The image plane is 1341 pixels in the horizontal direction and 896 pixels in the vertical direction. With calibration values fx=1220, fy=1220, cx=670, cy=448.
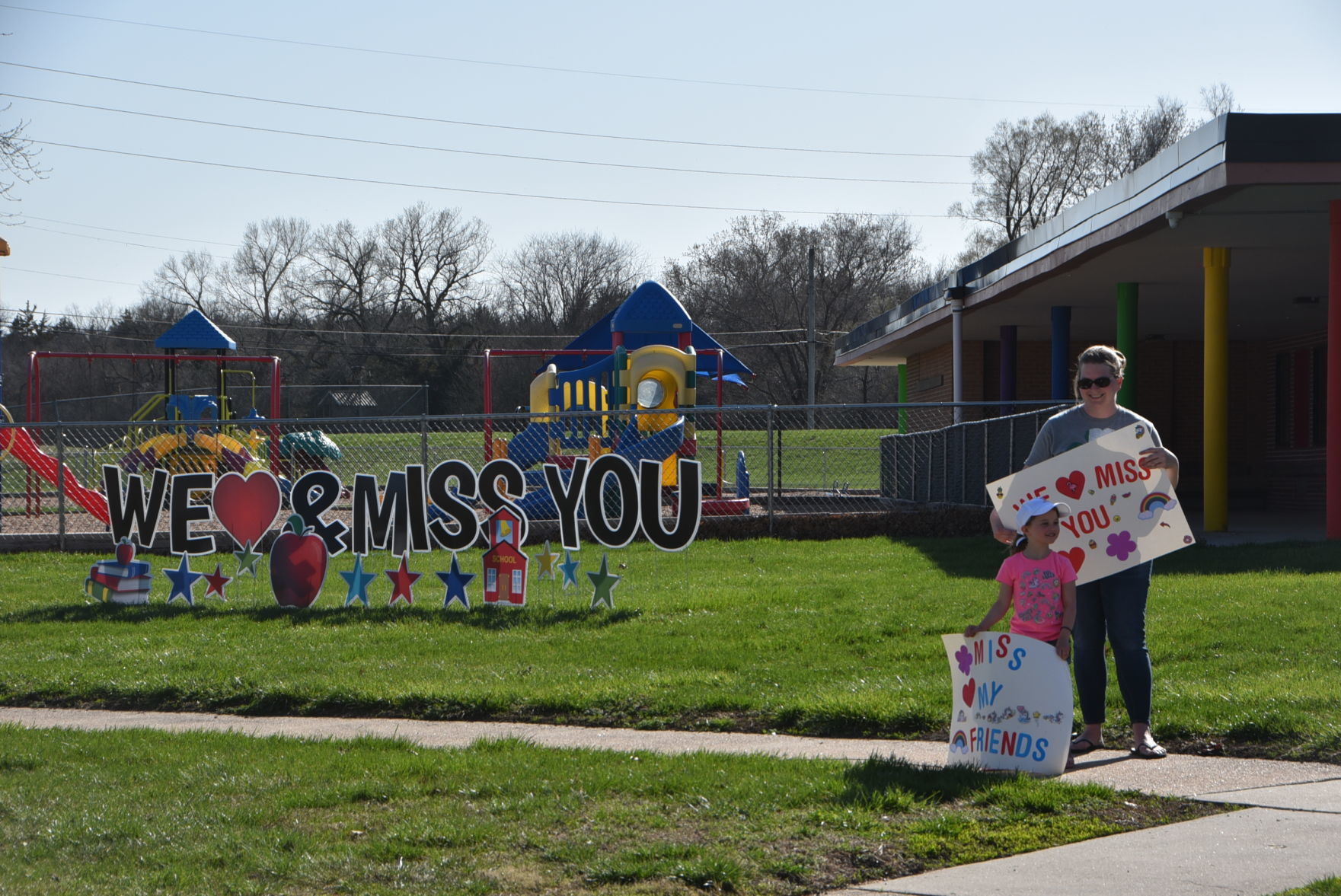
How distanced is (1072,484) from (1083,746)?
1185 millimetres

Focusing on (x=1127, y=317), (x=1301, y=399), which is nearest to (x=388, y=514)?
(x=1127, y=317)

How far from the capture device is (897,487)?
69.5 ft

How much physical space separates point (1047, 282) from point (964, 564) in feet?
21.5

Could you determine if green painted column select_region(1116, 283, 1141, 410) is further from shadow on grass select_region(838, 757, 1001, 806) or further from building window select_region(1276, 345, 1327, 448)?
shadow on grass select_region(838, 757, 1001, 806)

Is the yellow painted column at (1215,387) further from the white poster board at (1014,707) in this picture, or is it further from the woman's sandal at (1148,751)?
the white poster board at (1014,707)

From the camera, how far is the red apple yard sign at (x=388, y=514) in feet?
33.7

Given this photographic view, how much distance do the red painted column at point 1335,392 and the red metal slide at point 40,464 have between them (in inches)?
619

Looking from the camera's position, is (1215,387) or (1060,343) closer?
(1215,387)

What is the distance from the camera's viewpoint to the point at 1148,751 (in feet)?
17.6

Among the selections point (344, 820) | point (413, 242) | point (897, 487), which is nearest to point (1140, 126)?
point (413, 242)

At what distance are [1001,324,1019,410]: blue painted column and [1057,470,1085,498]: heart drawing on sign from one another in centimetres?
1641

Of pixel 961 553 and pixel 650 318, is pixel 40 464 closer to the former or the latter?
pixel 650 318

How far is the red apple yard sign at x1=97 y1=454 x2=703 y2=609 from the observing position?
10273 mm

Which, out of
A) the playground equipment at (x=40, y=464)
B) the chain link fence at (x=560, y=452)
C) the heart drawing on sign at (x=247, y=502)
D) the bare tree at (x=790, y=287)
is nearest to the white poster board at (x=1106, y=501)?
the chain link fence at (x=560, y=452)
